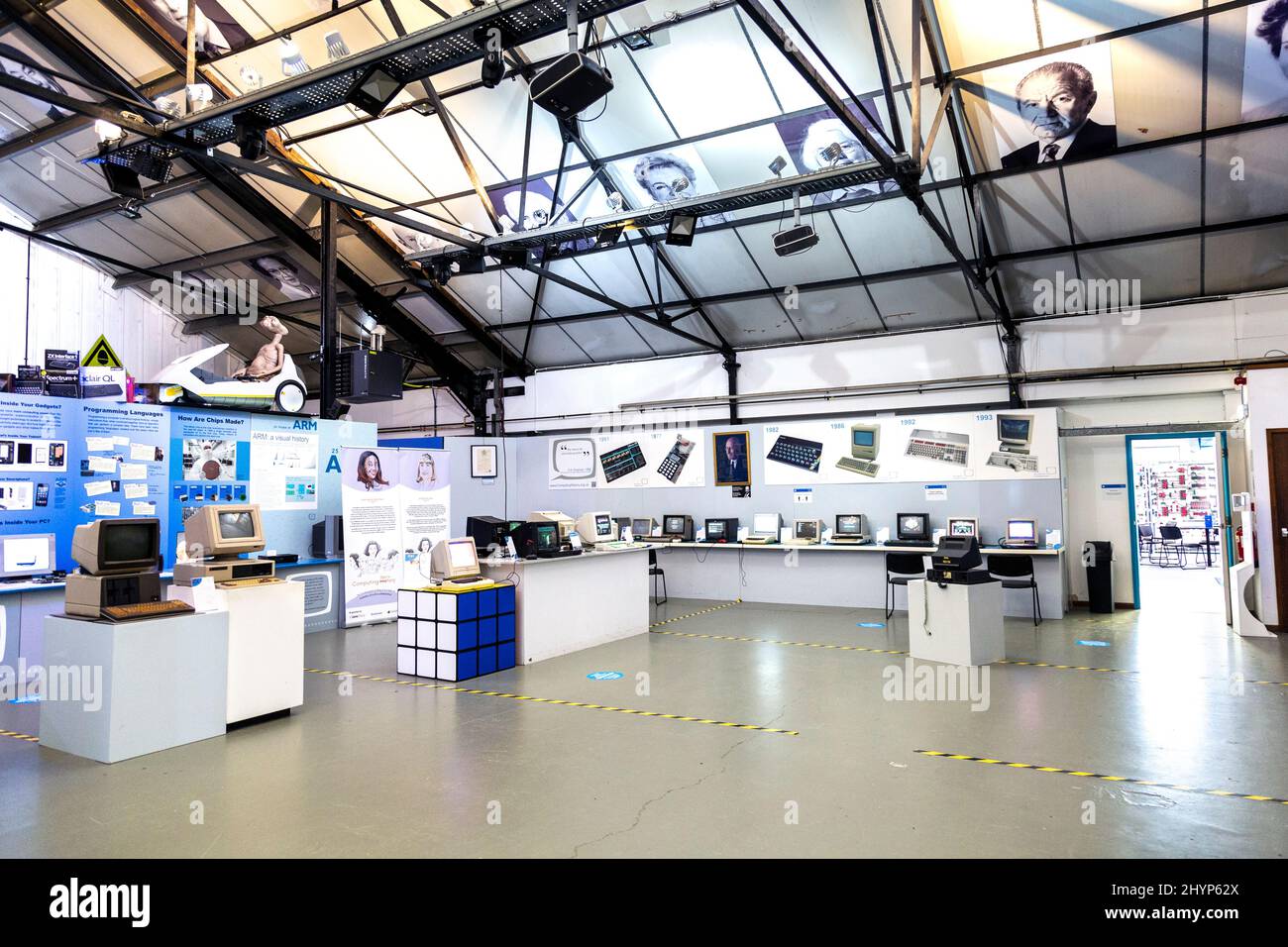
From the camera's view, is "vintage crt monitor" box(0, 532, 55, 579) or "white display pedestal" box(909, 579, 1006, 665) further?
"white display pedestal" box(909, 579, 1006, 665)

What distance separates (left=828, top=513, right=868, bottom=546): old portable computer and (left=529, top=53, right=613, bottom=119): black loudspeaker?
21.2 ft

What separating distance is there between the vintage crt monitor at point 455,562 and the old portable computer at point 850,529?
16.5 ft

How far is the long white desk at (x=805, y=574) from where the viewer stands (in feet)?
28.6

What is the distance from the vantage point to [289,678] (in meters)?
5.05

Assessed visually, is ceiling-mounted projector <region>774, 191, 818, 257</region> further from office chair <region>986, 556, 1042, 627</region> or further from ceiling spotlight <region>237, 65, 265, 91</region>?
ceiling spotlight <region>237, 65, 265, 91</region>

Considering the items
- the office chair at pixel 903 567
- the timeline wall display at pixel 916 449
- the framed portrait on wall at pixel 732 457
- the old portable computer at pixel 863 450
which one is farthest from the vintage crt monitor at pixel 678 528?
the office chair at pixel 903 567

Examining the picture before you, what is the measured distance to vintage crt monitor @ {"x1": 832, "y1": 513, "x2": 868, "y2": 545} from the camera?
9555 mm

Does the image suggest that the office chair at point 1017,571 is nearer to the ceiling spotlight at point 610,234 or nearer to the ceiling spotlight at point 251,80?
the ceiling spotlight at point 610,234

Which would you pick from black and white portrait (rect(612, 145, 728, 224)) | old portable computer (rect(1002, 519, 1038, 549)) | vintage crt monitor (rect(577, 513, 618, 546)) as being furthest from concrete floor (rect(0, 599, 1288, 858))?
black and white portrait (rect(612, 145, 728, 224))
